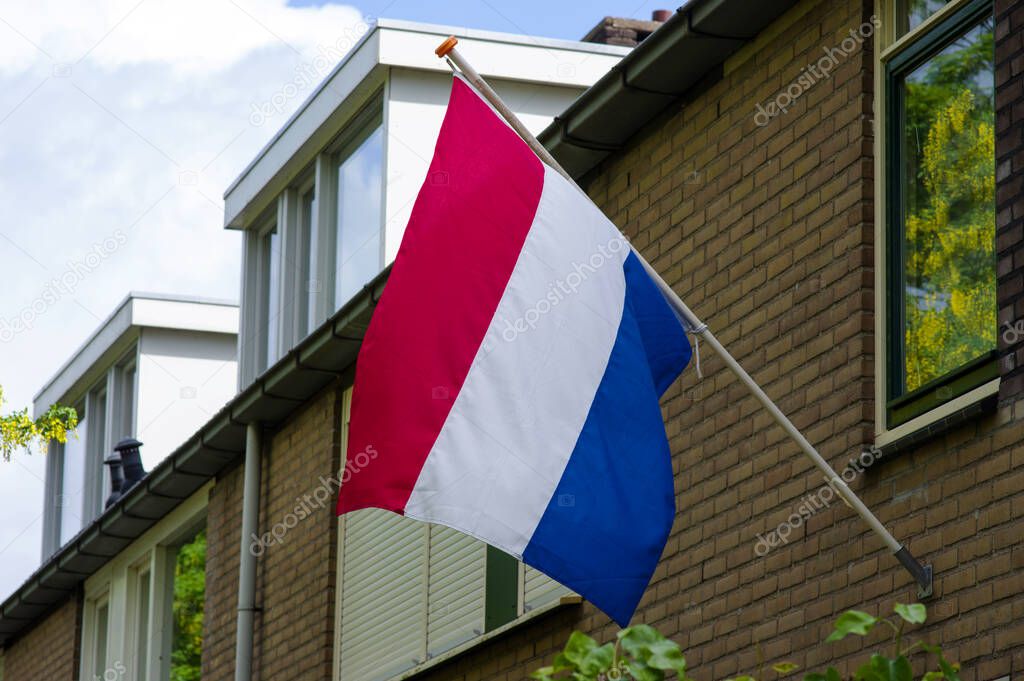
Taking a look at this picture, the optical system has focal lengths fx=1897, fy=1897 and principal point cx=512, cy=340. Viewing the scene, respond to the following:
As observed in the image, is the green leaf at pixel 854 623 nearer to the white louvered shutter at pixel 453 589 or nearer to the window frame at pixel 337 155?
the white louvered shutter at pixel 453 589

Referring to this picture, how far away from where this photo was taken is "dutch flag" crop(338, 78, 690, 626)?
6.96 metres

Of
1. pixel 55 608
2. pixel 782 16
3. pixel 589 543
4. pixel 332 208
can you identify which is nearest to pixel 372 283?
pixel 332 208

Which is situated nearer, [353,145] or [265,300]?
[353,145]

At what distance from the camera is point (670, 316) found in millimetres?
7344

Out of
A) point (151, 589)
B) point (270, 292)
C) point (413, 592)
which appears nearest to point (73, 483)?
point (151, 589)

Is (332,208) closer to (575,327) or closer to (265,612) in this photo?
(265,612)

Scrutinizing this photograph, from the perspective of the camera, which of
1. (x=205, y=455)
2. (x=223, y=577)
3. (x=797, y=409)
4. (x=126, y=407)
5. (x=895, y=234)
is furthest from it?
(x=126, y=407)

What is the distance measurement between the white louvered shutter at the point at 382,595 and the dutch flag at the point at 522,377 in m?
5.47

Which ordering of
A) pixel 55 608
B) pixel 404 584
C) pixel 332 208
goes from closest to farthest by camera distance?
1. pixel 404 584
2. pixel 332 208
3. pixel 55 608

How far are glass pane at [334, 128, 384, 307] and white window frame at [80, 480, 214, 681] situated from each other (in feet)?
8.21

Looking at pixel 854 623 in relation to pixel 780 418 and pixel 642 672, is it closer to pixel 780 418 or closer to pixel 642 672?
pixel 642 672

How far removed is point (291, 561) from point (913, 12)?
26.3 ft

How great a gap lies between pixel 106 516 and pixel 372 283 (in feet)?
20.4

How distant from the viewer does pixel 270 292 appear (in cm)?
1755
